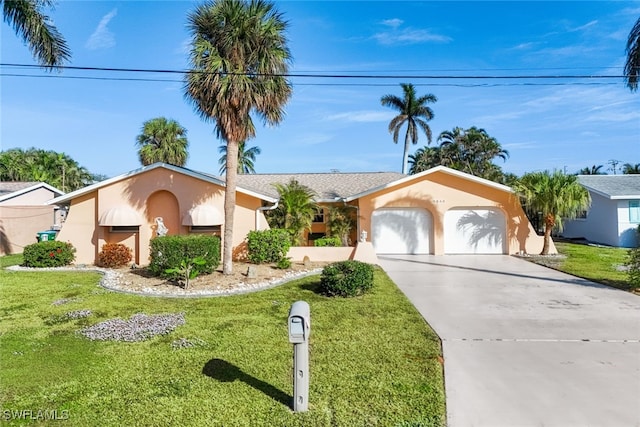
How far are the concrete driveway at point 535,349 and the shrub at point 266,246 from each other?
5.44 meters

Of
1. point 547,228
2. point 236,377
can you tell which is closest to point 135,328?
point 236,377

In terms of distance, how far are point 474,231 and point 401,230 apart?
148 inches

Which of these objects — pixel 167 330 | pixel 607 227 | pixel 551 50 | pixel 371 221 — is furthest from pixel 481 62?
pixel 607 227

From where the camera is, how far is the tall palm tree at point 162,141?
28719mm

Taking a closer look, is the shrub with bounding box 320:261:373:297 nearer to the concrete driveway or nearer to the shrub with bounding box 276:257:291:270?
the concrete driveway

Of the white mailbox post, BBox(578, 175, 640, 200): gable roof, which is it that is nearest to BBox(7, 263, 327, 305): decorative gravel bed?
the white mailbox post

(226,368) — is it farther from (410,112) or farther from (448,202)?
(410,112)

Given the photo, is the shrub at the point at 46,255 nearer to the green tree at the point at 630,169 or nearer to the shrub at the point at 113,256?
the shrub at the point at 113,256

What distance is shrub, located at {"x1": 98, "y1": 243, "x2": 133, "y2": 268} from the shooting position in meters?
14.4

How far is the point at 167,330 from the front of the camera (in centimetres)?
674

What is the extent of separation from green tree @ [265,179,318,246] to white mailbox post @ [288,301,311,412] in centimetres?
1248

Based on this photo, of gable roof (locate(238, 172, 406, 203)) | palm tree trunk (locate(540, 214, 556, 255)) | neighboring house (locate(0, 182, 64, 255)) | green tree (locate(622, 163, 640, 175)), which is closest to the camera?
palm tree trunk (locate(540, 214, 556, 255))

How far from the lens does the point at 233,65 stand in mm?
11484

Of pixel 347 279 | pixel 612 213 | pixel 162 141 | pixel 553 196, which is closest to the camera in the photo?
pixel 347 279
